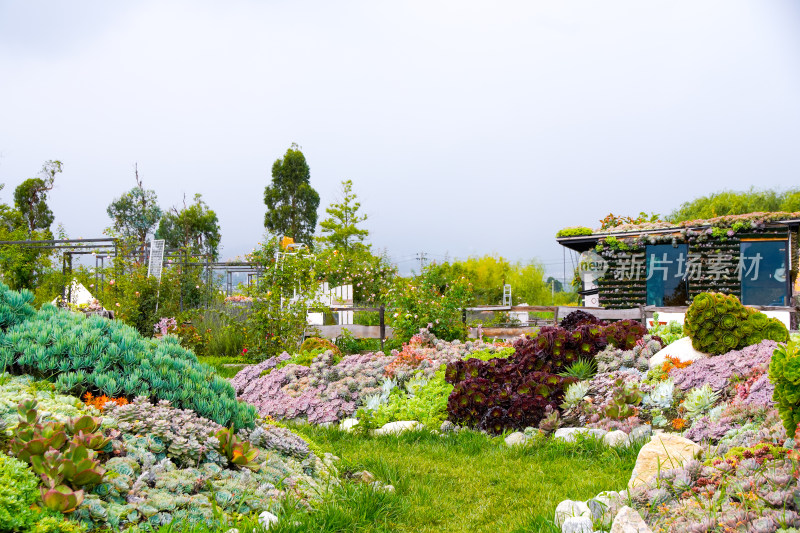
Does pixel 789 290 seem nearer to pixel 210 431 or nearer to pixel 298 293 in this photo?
pixel 298 293

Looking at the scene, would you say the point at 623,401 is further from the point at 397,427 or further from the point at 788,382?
the point at 788,382

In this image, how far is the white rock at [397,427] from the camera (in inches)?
197

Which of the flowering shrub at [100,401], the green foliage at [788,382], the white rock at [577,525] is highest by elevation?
the green foliage at [788,382]

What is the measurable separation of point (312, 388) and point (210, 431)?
3261mm

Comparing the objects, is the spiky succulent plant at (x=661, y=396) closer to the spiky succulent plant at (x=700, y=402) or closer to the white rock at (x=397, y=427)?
the spiky succulent plant at (x=700, y=402)

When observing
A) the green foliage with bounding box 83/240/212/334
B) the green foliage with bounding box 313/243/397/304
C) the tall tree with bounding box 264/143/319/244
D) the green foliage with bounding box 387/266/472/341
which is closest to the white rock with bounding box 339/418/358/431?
the green foliage with bounding box 387/266/472/341

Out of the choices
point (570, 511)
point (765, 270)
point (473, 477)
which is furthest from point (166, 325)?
point (765, 270)

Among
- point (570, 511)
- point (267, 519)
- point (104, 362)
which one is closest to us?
point (267, 519)

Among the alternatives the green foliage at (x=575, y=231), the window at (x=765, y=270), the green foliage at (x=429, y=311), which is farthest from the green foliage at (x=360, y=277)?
the window at (x=765, y=270)

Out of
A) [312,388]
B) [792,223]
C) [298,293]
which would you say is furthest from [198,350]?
[792,223]

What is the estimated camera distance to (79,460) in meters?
2.41

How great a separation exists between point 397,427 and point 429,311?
13.3 feet

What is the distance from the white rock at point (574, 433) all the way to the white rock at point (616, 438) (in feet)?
0.18

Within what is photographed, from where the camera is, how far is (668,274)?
14.5 meters
